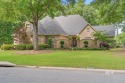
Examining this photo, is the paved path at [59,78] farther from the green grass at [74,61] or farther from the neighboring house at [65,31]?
the neighboring house at [65,31]

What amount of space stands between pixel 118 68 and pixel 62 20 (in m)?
34.6

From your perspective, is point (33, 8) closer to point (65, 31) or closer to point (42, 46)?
point (42, 46)

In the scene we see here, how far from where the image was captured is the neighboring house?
45188 millimetres

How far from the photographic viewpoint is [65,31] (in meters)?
46.6

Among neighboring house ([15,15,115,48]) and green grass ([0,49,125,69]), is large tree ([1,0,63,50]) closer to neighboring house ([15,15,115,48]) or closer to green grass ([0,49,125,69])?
neighboring house ([15,15,115,48])

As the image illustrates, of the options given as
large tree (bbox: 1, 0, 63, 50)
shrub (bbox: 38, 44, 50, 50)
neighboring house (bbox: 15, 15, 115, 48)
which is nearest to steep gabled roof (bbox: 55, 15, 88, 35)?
neighboring house (bbox: 15, 15, 115, 48)

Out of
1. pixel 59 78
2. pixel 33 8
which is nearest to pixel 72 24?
pixel 33 8

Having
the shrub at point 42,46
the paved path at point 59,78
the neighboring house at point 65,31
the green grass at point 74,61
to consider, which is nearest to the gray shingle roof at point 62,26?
the neighboring house at point 65,31

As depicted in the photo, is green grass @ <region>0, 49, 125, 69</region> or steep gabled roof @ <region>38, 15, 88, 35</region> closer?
green grass @ <region>0, 49, 125, 69</region>

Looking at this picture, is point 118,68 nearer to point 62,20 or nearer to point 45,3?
point 45,3

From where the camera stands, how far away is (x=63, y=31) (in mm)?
45812

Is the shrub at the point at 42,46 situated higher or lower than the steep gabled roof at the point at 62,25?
lower

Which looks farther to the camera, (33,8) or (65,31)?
(65,31)

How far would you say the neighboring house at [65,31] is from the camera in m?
45.2
